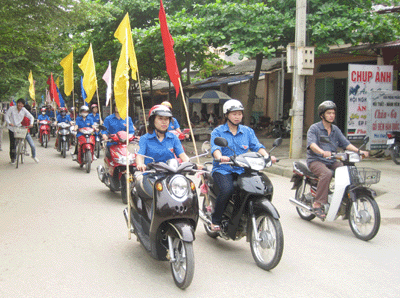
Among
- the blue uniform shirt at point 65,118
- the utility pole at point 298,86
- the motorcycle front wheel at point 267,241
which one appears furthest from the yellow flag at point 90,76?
the motorcycle front wheel at point 267,241

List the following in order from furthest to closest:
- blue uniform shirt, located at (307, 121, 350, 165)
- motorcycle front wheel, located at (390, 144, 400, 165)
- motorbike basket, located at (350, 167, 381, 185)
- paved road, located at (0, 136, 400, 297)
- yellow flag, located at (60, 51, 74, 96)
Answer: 1. yellow flag, located at (60, 51, 74, 96)
2. motorcycle front wheel, located at (390, 144, 400, 165)
3. blue uniform shirt, located at (307, 121, 350, 165)
4. motorbike basket, located at (350, 167, 381, 185)
5. paved road, located at (0, 136, 400, 297)

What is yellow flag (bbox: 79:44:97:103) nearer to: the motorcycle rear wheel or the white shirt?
the white shirt

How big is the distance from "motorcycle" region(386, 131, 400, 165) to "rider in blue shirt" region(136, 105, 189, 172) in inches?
302

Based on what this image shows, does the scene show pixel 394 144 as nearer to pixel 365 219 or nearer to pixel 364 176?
pixel 364 176

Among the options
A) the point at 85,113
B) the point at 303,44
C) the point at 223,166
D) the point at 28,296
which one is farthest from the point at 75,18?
the point at 28,296

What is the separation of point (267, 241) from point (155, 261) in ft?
3.83

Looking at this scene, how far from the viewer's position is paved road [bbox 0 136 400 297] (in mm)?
3689

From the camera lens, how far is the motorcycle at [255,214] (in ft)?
13.2

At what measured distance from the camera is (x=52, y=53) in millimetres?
19172

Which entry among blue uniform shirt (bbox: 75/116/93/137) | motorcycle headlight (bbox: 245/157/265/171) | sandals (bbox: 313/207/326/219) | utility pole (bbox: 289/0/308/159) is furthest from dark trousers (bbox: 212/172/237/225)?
blue uniform shirt (bbox: 75/116/93/137)

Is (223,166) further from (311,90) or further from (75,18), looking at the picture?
(311,90)

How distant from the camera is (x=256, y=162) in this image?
4320 millimetres

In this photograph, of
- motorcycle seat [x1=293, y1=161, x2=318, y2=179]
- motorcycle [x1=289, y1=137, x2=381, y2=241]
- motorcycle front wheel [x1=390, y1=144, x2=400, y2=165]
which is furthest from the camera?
motorcycle front wheel [x1=390, y1=144, x2=400, y2=165]

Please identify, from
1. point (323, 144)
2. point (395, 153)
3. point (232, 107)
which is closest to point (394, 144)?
point (395, 153)
